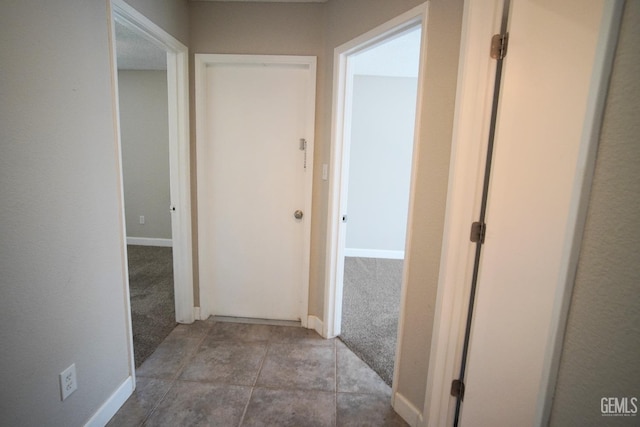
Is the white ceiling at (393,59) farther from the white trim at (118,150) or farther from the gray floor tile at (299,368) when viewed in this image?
the gray floor tile at (299,368)

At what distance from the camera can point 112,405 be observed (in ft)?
5.05

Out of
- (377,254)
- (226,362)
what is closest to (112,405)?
(226,362)

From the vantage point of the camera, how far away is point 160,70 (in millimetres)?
4055

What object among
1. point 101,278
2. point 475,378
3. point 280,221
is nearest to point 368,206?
point 280,221

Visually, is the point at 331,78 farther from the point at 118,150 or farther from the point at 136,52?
the point at 136,52

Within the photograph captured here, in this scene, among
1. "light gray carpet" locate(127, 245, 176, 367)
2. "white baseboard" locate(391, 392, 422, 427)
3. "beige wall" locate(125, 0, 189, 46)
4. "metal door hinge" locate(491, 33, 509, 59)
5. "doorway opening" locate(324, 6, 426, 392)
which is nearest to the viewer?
"metal door hinge" locate(491, 33, 509, 59)

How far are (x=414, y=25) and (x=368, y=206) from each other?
9.68ft

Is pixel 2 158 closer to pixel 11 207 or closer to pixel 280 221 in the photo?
pixel 11 207

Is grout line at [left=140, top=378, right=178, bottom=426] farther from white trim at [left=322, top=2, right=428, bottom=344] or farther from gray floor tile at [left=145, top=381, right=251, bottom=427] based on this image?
white trim at [left=322, top=2, right=428, bottom=344]

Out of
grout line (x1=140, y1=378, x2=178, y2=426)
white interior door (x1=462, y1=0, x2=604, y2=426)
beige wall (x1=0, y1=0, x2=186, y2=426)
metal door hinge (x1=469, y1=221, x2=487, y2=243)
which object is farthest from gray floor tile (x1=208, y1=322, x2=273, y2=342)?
metal door hinge (x1=469, y1=221, x2=487, y2=243)

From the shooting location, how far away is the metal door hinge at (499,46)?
114cm

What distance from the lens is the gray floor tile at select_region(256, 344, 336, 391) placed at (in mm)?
1815

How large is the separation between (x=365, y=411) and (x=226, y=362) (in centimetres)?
97

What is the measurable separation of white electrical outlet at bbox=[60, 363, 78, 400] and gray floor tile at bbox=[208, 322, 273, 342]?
101 centimetres
